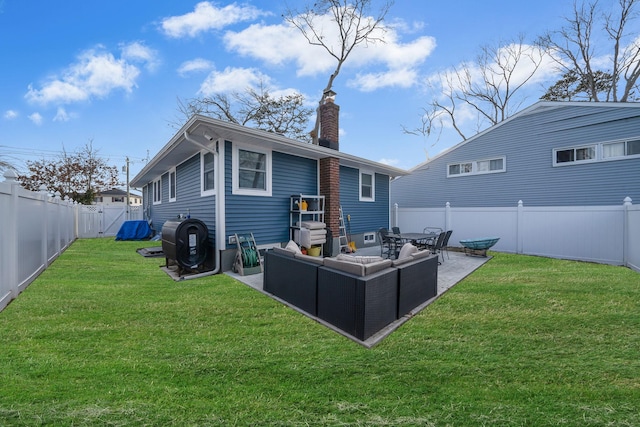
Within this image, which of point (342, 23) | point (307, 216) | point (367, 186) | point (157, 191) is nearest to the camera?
point (307, 216)

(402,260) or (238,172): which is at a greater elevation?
(238,172)

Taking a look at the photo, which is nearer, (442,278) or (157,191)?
(442,278)

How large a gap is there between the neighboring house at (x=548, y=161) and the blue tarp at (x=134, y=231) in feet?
43.2

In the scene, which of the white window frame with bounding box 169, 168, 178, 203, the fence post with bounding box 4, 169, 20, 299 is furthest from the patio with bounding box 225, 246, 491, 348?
the white window frame with bounding box 169, 168, 178, 203

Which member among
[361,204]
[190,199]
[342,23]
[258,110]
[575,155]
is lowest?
[361,204]

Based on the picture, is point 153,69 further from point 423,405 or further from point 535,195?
point 535,195

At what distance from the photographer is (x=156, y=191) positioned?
12.8m

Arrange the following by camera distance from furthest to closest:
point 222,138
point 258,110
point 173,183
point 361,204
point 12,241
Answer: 1. point 258,110
2. point 361,204
3. point 173,183
4. point 222,138
5. point 12,241

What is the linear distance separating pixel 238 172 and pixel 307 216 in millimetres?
2423

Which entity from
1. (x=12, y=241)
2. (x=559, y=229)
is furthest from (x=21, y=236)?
(x=559, y=229)

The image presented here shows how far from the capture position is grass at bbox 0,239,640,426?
73.4 inches

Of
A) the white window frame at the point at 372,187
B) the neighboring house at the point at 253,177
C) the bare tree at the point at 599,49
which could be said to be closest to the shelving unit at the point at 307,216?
the neighboring house at the point at 253,177

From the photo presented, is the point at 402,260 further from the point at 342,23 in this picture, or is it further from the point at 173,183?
the point at 342,23

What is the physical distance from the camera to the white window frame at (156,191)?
12.0 meters
